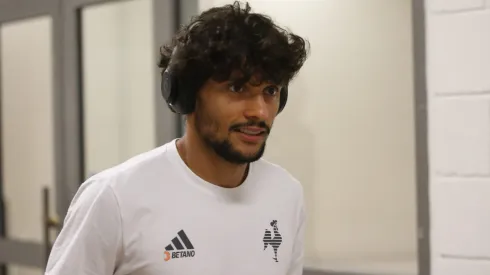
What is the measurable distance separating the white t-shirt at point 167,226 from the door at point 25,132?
1574 millimetres

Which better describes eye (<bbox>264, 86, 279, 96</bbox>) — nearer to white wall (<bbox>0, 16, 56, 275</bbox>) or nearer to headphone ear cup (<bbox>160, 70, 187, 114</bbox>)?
headphone ear cup (<bbox>160, 70, 187, 114</bbox>)

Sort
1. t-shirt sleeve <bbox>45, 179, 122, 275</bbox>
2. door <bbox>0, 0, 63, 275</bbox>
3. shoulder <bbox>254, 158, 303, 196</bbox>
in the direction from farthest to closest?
1. door <bbox>0, 0, 63, 275</bbox>
2. shoulder <bbox>254, 158, 303, 196</bbox>
3. t-shirt sleeve <bbox>45, 179, 122, 275</bbox>

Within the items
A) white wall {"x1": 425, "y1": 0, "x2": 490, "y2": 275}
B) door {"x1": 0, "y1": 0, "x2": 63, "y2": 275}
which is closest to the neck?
white wall {"x1": 425, "y1": 0, "x2": 490, "y2": 275}

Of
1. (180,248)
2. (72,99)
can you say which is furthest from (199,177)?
(72,99)

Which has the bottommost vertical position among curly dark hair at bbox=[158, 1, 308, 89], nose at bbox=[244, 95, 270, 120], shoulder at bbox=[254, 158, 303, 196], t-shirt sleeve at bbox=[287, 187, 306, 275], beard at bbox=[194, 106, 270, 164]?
t-shirt sleeve at bbox=[287, 187, 306, 275]

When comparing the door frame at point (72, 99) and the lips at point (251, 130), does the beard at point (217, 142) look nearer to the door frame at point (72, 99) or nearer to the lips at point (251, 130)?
the lips at point (251, 130)

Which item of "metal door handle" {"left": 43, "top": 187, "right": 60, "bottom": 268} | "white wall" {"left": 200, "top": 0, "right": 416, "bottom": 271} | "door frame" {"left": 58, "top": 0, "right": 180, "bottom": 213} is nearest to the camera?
"white wall" {"left": 200, "top": 0, "right": 416, "bottom": 271}

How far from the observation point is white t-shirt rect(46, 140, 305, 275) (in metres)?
1.03

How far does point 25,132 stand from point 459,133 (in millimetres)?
2068

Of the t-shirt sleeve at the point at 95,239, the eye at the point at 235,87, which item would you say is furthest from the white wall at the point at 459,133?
the t-shirt sleeve at the point at 95,239

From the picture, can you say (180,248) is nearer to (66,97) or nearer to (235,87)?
(235,87)

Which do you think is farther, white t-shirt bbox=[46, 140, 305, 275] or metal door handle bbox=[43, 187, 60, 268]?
metal door handle bbox=[43, 187, 60, 268]

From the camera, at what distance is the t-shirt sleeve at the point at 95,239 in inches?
40.2

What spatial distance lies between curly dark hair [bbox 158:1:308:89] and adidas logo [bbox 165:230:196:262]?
261 mm
